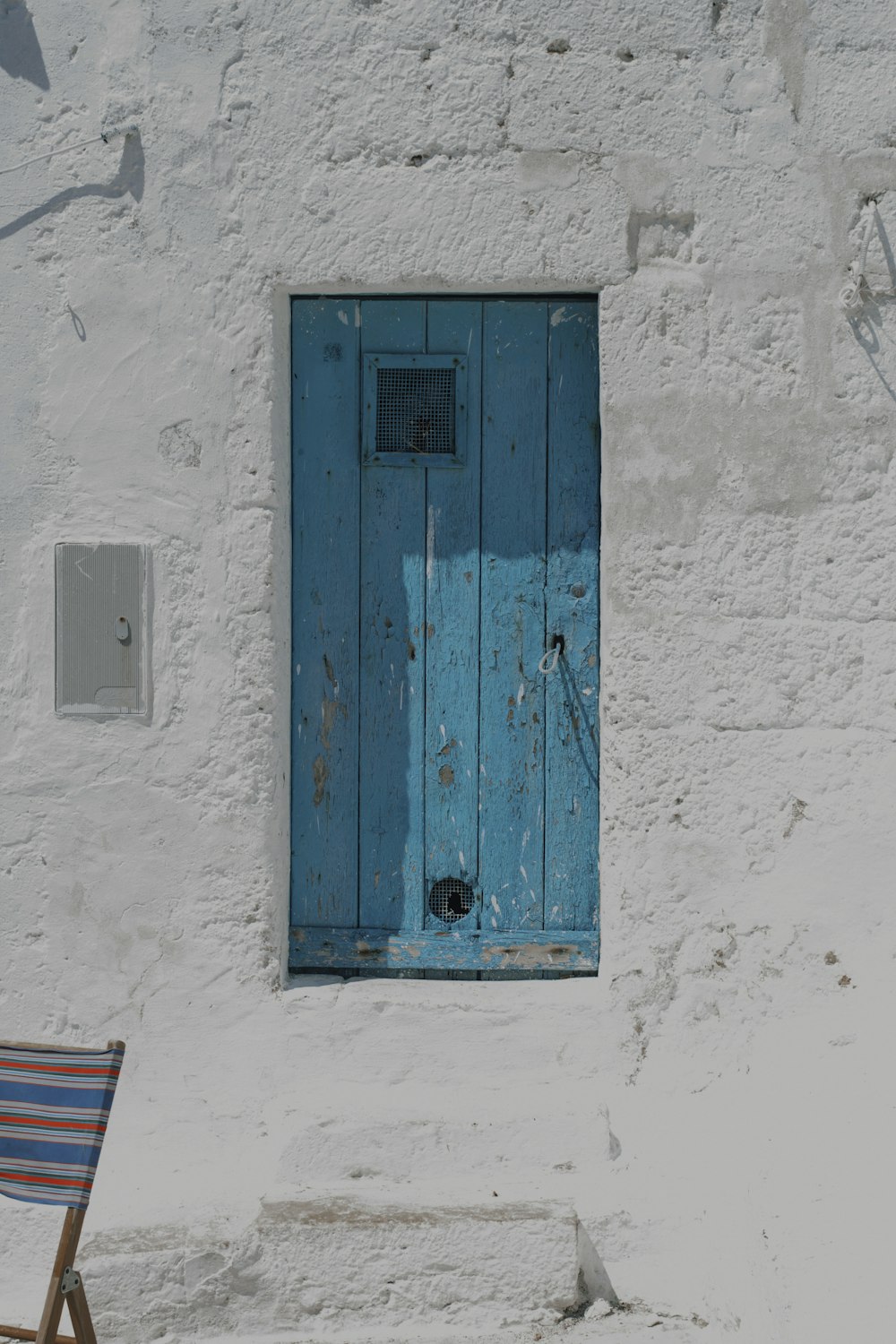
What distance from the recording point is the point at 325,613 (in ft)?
10.2

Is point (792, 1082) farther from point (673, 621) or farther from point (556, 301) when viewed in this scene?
point (556, 301)

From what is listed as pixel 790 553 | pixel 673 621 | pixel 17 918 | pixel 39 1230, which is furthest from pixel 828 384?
pixel 39 1230

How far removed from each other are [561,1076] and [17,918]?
1.39 metres

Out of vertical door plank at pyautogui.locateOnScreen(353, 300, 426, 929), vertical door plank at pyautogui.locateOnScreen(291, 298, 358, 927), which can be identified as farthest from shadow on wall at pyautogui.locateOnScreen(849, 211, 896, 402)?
vertical door plank at pyautogui.locateOnScreen(291, 298, 358, 927)

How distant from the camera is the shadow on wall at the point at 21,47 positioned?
2.98m

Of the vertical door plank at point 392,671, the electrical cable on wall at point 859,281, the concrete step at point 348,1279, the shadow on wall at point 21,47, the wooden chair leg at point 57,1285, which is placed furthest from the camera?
the vertical door plank at point 392,671

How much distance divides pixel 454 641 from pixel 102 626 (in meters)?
0.88

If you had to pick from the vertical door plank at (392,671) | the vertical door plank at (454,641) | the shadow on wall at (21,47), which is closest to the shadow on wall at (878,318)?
the vertical door plank at (454,641)

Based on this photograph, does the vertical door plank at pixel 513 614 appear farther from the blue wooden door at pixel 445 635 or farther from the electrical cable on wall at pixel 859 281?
the electrical cable on wall at pixel 859 281

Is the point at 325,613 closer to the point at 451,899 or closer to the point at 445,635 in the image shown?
the point at 445,635

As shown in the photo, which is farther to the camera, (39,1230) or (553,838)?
(553,838)

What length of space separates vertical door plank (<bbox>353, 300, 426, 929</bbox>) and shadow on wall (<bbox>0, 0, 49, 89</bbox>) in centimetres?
98

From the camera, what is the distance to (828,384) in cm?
291

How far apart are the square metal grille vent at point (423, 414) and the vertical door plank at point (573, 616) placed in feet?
0.79
